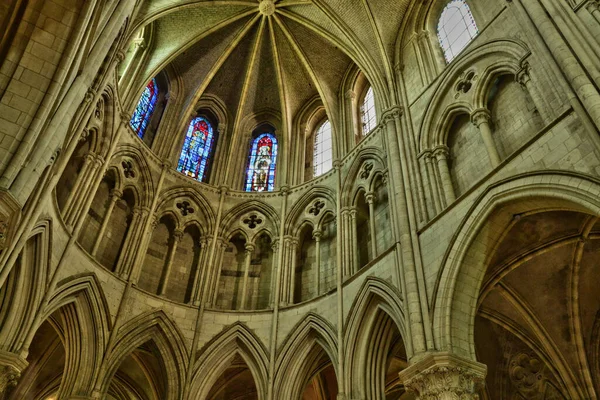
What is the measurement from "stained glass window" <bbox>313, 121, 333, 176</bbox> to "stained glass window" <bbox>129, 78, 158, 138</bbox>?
559cm

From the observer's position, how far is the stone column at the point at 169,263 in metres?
14.2

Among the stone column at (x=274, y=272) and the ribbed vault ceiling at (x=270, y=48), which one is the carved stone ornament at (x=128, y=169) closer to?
the ribbed vault ceiling at (x=270, y=48)

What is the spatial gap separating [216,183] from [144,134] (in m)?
2.70

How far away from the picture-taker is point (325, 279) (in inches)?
561

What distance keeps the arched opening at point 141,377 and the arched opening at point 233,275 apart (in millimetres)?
2217

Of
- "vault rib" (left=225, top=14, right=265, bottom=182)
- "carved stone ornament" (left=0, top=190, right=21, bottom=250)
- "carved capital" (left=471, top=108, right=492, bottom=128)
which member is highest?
"vault rib" (left=225, top=14, right=265, bottom=182)

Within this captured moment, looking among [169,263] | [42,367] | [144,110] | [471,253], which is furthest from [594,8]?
[42,367]

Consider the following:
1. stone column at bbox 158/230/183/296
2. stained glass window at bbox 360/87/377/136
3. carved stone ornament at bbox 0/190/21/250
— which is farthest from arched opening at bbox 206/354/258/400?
carved stone ornament at bbox 0/190/21/250

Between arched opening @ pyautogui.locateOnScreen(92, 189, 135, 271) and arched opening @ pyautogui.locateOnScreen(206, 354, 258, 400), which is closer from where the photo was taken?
arched opening @ pyautogui.locateOnScreen(92, 189, 135, 271)

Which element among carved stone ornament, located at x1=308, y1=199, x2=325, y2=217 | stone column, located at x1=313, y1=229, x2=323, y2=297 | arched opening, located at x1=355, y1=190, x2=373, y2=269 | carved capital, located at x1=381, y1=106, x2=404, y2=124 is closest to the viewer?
arched opening, located at x1=355, y1=190, x2=373, y2=269

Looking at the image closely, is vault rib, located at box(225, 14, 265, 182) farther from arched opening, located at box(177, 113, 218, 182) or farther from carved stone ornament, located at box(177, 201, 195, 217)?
carved stone ornament, located at box(177, 201, 195, 217)

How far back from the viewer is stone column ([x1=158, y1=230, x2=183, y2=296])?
14164 millimetres

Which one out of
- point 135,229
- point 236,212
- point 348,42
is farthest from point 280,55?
point 135,229

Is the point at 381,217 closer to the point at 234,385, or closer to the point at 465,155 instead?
the point at 465,155
